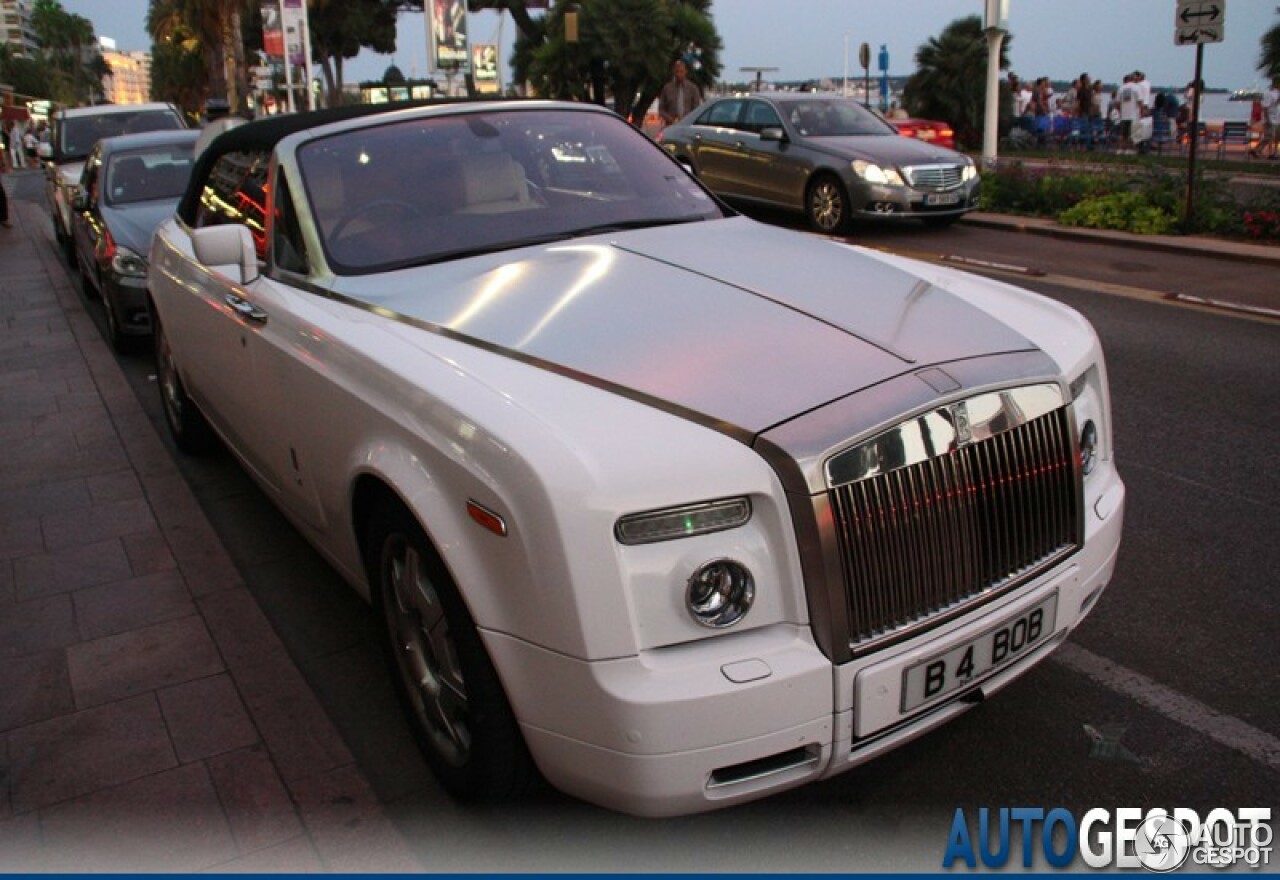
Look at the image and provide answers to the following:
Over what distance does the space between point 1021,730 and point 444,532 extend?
5.72 feet

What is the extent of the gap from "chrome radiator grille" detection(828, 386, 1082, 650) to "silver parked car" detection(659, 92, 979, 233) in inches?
443

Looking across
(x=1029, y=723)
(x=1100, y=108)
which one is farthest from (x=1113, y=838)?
(x=1100, y=108)

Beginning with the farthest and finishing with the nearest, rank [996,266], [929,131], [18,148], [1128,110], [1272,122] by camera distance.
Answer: [18,148], [1128,110], [1272,122], [929,131], [996,266]

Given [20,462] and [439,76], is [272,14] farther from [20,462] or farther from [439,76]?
[20,462]

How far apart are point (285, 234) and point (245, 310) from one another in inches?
12.4

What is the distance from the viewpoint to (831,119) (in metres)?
14.9

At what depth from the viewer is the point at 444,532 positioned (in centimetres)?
260

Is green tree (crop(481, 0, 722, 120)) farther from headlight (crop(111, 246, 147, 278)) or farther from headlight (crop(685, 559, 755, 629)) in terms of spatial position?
headlight (crop(685, 559, 755, 629))

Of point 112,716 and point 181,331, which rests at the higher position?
point 181,331

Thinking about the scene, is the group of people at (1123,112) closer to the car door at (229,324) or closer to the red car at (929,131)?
the red car at (929,131)

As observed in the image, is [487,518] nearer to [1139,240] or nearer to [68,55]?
[1139,240]

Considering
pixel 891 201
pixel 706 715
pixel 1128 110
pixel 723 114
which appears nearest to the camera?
pixel 706 715

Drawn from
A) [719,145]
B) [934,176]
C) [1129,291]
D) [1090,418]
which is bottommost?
[1129,291]

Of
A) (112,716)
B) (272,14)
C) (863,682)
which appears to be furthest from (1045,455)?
(272,14)
